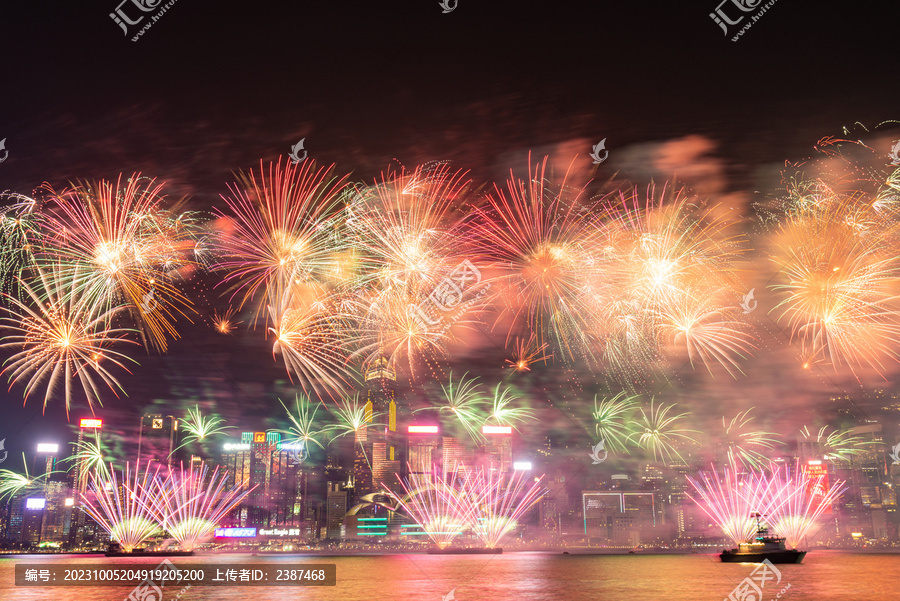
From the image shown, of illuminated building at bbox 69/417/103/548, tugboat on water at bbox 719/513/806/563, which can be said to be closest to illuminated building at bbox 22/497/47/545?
illuminated building at bbox 69/417/103/548

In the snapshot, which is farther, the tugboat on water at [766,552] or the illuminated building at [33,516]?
the illuminated building at [33,516]

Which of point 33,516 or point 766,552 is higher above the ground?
point 766,552

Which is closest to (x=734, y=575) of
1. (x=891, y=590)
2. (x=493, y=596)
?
(x=891, y=590)

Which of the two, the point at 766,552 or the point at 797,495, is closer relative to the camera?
the point at 766,552

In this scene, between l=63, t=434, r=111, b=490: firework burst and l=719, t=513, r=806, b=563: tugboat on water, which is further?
l=63, t=434, r=111, b=490: firework burst

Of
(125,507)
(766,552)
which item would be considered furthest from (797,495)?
(125,507)

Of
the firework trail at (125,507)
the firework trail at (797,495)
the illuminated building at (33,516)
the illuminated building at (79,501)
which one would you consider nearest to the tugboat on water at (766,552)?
the firework trail at (797,495)

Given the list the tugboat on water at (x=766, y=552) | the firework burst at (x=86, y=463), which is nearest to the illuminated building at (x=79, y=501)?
the firework burst at (x=86, y=463)

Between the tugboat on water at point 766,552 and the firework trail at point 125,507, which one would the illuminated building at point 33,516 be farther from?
the tugboat on water at point 766,552

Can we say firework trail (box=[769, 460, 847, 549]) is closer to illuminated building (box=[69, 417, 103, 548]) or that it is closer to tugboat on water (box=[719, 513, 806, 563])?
tugboat on water (box=[719, 513, 806, 563])

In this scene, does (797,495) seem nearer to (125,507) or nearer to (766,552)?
(766,552)

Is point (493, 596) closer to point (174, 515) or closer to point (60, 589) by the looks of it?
point (60, 589)
